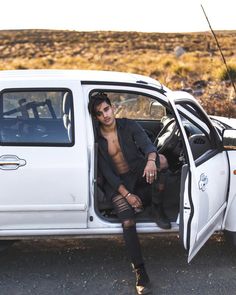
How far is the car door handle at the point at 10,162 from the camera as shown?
164 inches

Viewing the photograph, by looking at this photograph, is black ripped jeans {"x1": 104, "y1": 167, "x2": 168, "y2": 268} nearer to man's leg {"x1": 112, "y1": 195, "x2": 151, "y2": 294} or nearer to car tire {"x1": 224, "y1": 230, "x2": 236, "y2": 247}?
man's leg {"x1": 112, "y1": 195, "x2": 151, "y2": 294}

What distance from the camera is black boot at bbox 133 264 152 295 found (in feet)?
13.4

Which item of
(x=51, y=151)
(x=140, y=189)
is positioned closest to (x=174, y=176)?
(x=140, y=189)

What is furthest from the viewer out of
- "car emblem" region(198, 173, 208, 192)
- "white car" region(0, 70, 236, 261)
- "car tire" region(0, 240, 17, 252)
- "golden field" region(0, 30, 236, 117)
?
"golden field" region(0, 30, 236, 117)

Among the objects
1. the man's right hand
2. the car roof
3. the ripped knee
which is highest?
the car roof

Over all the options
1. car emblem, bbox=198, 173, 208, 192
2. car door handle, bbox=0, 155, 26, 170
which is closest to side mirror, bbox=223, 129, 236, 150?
car emblem, bbox=198, 173, 208, 192

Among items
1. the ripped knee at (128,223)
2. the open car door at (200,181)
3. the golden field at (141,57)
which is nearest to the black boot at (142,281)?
the ripped knee at (128,223)

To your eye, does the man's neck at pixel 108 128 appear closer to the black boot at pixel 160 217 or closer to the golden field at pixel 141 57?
the black boot at pixel 160 217

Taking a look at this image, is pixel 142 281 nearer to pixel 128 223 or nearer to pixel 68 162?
pixel 128 223

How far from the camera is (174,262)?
15.5 ft

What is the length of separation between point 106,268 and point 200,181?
1.22m

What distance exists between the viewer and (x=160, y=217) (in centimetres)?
437

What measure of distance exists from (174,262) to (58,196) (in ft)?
4.17

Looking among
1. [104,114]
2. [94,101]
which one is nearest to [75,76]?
[94,101]
